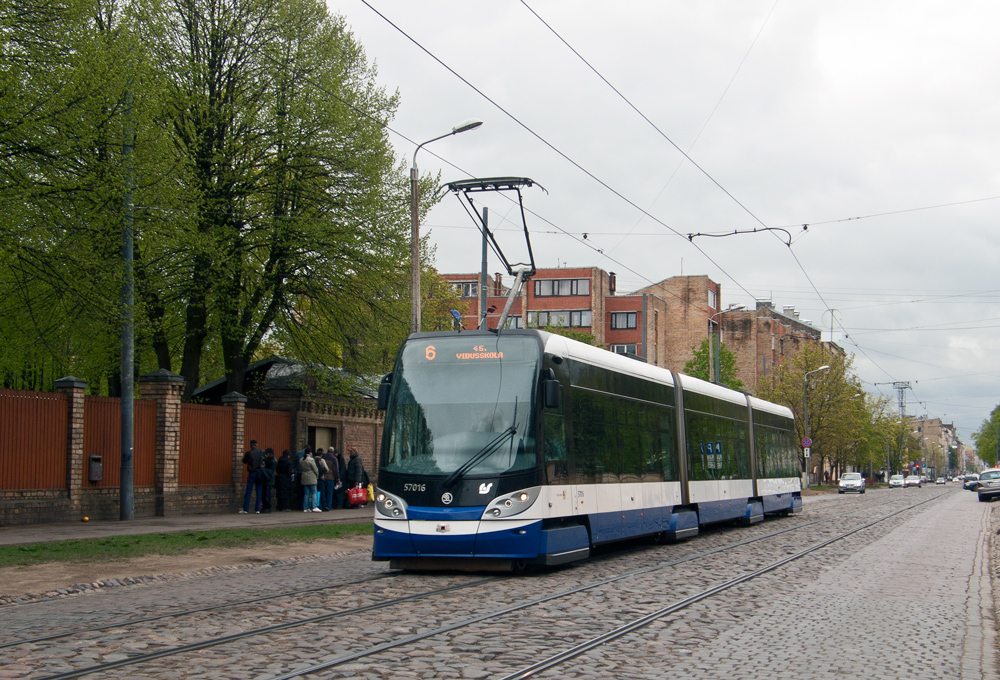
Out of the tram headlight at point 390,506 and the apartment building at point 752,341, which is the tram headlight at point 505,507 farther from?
the apartment building at point 752,341

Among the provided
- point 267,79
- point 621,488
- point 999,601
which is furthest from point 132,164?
point 999,601

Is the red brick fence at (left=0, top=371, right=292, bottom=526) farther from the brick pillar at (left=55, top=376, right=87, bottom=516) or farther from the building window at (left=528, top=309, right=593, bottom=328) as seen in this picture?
the building window at (left=528, top=309, right=593, bottom=328)

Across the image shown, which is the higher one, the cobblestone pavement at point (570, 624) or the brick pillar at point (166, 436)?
the brick pillar at point (166, 436)

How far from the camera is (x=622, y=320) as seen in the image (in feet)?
272

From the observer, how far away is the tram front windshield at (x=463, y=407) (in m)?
12.7

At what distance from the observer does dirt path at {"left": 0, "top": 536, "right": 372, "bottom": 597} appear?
1176 centimetres

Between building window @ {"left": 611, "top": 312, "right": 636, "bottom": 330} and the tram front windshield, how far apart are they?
6955 cm

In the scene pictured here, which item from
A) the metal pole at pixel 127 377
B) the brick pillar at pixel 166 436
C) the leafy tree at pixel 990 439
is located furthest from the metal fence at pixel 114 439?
the leafy tree at pixel 990 439

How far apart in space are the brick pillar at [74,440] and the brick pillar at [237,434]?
5.26 m

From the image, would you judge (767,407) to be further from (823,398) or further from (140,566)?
(823,398)

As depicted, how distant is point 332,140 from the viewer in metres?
26.7

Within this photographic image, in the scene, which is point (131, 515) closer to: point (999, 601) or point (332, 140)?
point (332, 140)

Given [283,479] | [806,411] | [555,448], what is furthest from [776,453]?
[806,411]

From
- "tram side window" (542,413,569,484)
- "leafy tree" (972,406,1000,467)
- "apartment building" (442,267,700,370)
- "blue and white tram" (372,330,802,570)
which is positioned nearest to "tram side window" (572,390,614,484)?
"blue and white tram" (372,330,802,570)
